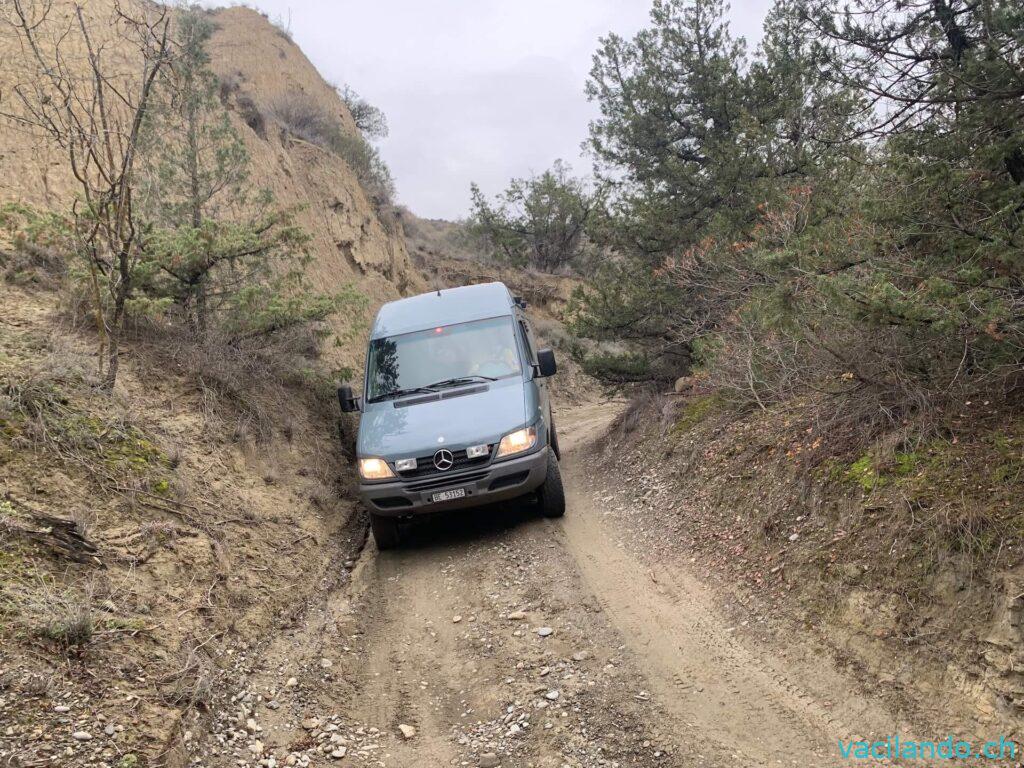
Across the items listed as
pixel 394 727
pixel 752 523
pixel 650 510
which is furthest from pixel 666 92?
pixel 394 727

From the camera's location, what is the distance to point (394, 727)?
4.06m

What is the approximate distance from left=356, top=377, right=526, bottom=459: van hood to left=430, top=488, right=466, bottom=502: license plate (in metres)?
0.41

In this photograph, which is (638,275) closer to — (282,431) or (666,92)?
(666,92)

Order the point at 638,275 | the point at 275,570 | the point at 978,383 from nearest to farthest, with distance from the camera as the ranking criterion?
the point at 978,383, the point at 275,570, the point at 638,275

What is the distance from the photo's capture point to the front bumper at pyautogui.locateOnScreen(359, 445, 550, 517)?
21.3 ft

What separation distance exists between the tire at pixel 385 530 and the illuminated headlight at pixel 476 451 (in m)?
1.07

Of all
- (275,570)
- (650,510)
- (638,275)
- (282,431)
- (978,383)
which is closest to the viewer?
(978,383)

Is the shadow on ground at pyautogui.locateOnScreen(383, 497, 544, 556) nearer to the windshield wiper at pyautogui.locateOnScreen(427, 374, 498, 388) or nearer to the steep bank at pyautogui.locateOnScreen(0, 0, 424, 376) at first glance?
the windshield wiper at pyautogui.locateOnScreen(427, 374, 498, 388)

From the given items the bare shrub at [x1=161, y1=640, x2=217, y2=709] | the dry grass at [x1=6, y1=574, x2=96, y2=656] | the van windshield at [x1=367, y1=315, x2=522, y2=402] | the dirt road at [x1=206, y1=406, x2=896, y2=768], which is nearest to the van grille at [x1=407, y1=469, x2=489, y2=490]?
the dirt road at [x1=206, y1=406, x2=896, y2=768]

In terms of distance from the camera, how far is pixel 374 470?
663 cm

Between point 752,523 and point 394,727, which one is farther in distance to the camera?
point 752,523

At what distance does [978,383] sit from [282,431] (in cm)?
698

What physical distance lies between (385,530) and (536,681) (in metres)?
2.93

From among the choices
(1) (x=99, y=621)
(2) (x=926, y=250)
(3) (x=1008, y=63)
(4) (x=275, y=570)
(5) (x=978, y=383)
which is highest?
(3) (x=1008, y=63)
